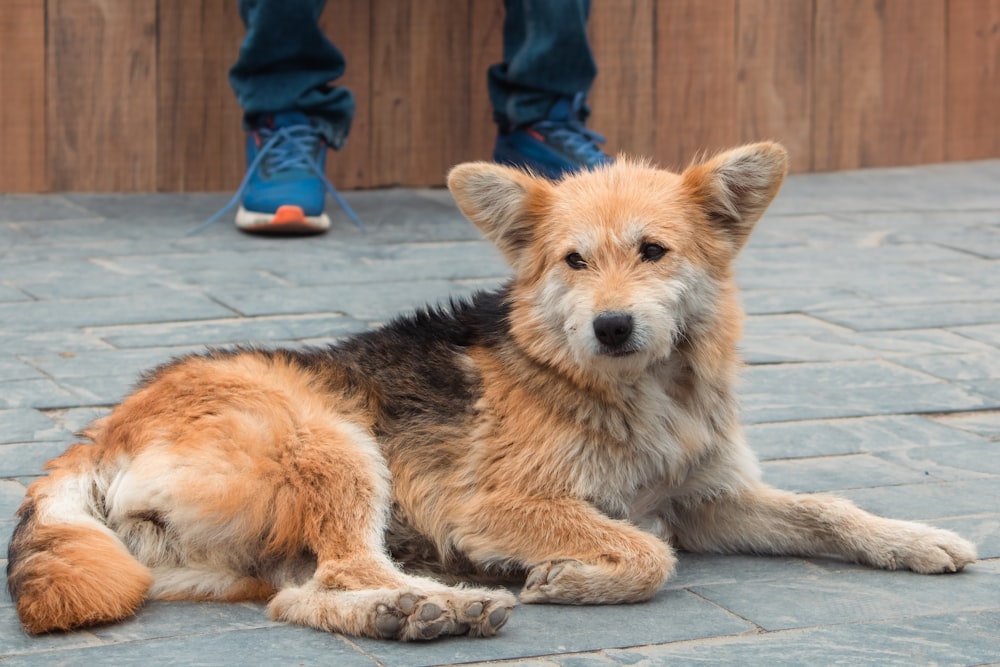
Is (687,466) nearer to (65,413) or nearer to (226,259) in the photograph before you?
(65,413)

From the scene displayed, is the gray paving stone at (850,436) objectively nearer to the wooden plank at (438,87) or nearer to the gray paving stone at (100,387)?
the gray paving stone at (100,387)

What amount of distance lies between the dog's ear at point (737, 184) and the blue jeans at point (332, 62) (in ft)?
10.1

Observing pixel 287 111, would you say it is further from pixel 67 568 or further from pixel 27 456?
pixel 67 568

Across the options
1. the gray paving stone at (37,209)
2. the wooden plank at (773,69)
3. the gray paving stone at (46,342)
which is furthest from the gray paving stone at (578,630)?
the wooden plank at (773,69)

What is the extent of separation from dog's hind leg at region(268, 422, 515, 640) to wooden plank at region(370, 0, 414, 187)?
409 cm

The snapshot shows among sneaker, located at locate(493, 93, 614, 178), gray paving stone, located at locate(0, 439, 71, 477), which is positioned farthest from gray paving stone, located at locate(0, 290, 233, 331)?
sneaker, located at locate(493, 93, 614, 178)

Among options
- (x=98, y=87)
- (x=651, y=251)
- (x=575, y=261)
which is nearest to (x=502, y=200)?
(x=575, y=261)

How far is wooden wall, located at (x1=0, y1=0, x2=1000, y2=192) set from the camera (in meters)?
7.07

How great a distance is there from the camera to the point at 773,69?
793 centimetres

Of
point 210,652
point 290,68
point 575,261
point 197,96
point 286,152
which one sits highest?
point 290,68

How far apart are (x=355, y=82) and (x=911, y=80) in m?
3.12

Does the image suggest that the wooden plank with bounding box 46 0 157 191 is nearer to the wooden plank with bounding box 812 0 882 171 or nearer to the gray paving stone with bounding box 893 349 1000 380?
the wooden plank with bounding box 812 0 882 171

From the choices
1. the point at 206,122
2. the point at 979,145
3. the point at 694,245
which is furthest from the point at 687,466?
the point at 979,145

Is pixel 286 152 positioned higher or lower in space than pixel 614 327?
higher
